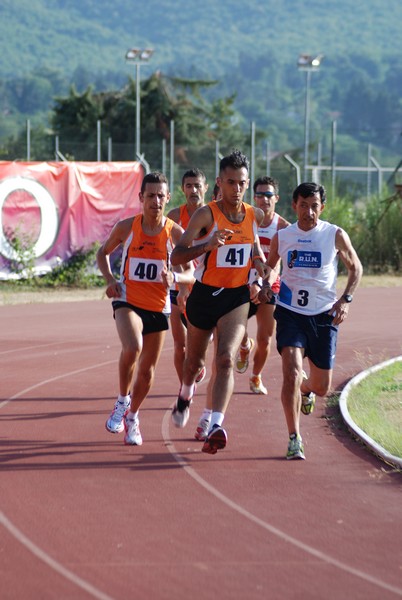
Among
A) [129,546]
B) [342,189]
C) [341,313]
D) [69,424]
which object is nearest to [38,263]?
[342,189]

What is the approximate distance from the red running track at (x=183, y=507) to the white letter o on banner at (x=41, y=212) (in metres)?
10.5

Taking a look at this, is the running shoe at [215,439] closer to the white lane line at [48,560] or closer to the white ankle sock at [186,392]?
the white ankle sock at [186,392]

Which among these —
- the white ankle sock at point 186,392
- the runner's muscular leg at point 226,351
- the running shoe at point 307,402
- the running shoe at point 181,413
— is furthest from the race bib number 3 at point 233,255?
the running shoe at point 307,402

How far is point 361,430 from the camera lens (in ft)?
33.0

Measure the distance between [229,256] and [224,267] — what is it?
0.31 feet

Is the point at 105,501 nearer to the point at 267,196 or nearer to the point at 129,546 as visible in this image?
the point at 129,546

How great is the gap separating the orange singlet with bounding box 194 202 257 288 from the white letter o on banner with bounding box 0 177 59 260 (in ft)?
46.6

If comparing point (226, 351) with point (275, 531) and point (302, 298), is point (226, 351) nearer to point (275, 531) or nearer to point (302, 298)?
point (302, 298)

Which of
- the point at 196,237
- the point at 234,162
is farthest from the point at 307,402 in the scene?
the point at 234,162

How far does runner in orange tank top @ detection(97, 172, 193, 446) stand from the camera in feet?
31.2

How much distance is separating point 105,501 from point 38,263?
1624 cm

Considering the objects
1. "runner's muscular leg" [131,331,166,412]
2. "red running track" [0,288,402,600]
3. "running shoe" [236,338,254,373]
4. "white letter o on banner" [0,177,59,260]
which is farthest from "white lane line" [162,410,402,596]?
"white letter o on banner" [0,177,59,260]

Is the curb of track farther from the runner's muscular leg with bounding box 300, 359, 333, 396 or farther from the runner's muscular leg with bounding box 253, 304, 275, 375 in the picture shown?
the runner's muscular leg with bounding box 253, 304, 275, 375

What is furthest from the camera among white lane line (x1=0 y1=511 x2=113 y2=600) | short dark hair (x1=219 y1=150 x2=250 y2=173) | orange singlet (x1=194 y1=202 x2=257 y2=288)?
orange singlet (x1=194 y1=202 x2=257 y2=288)
